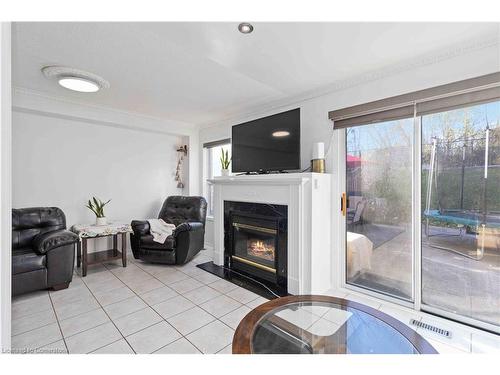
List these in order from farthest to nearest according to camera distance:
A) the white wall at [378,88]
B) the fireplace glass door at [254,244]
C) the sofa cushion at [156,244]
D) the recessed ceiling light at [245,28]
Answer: the sofa cushion at [156,244]
the fireplace glass door at [254,244]
the white wall at [378,88]
the recessed ceiling light at [245,28]

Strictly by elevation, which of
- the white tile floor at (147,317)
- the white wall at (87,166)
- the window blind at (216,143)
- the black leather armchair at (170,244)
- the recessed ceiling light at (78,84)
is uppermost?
the recessed ceiling light at (78,84)

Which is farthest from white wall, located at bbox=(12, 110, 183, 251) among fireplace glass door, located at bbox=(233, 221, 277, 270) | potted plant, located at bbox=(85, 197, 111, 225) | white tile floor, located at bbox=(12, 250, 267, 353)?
fireplace glass door, located at bbox=(233, 221, 277, 270)

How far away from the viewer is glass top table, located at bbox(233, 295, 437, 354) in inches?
46.9

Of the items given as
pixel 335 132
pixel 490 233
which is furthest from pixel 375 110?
pixel 490 233

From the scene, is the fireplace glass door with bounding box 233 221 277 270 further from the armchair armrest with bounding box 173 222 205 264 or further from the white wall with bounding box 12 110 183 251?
the white wall with bounding box 12 110 183 251

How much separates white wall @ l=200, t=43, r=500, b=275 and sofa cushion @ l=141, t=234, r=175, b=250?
6.90ft

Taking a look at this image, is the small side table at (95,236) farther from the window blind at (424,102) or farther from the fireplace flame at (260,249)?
the window blind at (424,102)

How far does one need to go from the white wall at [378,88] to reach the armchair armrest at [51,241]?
281cm

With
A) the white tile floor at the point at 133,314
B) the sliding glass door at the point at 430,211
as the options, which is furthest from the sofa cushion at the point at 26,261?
the sliding glass door at the point at 430,211

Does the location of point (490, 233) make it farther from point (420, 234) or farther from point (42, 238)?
point (42, 238)

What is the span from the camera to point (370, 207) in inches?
100

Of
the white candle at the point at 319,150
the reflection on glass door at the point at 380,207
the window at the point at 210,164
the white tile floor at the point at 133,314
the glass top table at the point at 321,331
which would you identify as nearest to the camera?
the glass top table at the point at 321,331

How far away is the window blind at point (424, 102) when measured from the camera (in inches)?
70.6
